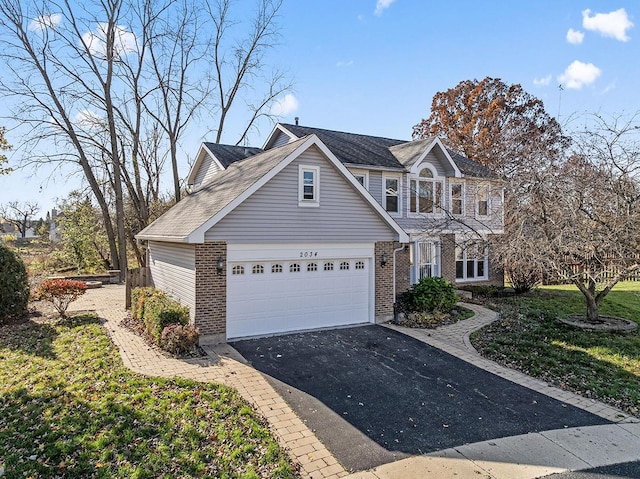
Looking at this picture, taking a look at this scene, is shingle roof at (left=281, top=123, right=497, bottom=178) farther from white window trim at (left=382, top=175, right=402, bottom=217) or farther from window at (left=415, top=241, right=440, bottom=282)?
window at (left=415, top=241, right=440, bottom=282)

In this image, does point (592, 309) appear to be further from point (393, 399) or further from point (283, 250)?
point (283, 250)

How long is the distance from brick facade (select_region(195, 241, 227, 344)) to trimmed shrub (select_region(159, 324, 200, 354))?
0.67 m

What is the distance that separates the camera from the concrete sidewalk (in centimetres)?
514

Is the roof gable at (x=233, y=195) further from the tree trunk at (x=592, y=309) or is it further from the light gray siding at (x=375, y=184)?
the tree trunk at (x=592, y=309)

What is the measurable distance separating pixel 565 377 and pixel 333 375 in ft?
16.3

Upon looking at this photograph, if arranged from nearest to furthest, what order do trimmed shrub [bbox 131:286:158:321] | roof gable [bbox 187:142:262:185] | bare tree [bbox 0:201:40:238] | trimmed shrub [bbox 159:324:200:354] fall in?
trimmed shrub [bbox 159:324:200:354] < trimmed shrub [bbox 131:286:158:321] < roof gable [bbox 187:142:262:185] < bare tree [bbox 0:201:40:238]

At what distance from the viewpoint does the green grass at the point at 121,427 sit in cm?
504

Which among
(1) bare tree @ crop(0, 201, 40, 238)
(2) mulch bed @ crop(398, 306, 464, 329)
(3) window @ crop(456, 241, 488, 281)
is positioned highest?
(1) bare tree @ crop(0, 201, 40, 238)

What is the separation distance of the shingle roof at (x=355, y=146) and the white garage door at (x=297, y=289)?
18.2ft

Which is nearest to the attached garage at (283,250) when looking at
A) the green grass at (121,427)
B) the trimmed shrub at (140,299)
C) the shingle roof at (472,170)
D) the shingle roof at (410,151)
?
the trimmed shrub at (140,299)

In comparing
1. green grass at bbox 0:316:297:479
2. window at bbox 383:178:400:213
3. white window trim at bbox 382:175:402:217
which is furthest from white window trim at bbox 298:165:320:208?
window at bbox 383:178:400:213

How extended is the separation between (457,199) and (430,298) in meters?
7.29

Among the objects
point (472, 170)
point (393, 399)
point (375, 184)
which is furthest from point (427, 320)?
point (472, 170)

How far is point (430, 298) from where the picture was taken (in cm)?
1400
